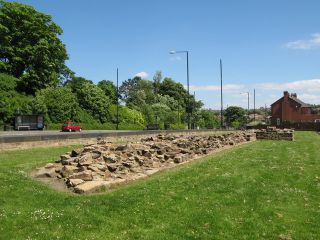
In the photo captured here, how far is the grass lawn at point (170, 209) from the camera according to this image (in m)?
9.55

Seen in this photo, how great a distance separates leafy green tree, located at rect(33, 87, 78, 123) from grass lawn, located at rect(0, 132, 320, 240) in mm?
51133

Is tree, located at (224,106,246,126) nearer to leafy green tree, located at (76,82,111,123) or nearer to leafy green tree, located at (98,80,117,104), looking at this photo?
leafy green tree, located at (98,80,117,104)

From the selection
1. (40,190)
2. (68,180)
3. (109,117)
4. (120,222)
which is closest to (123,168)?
(68,180)

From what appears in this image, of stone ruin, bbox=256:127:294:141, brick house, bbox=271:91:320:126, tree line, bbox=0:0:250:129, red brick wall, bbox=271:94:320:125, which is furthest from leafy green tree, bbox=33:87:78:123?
red brick wall, bbox=271:94:320:125

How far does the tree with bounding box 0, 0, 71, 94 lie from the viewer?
6769 cm

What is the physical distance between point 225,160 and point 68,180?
10.3 m

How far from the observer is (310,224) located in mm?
10594

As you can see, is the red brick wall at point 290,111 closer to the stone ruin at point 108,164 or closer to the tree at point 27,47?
the tree at point 27,47

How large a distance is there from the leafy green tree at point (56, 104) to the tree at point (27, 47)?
3.32m

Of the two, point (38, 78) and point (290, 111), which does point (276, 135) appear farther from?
point (290, 111)

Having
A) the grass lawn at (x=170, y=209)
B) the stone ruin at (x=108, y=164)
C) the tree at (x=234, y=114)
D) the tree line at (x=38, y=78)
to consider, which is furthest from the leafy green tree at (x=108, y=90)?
the grass lawn at (x=170, y=209)

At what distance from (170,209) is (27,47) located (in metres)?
63.2

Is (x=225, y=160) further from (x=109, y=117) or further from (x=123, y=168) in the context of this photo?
(x=109, y=117)

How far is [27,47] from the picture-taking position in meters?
68.9
